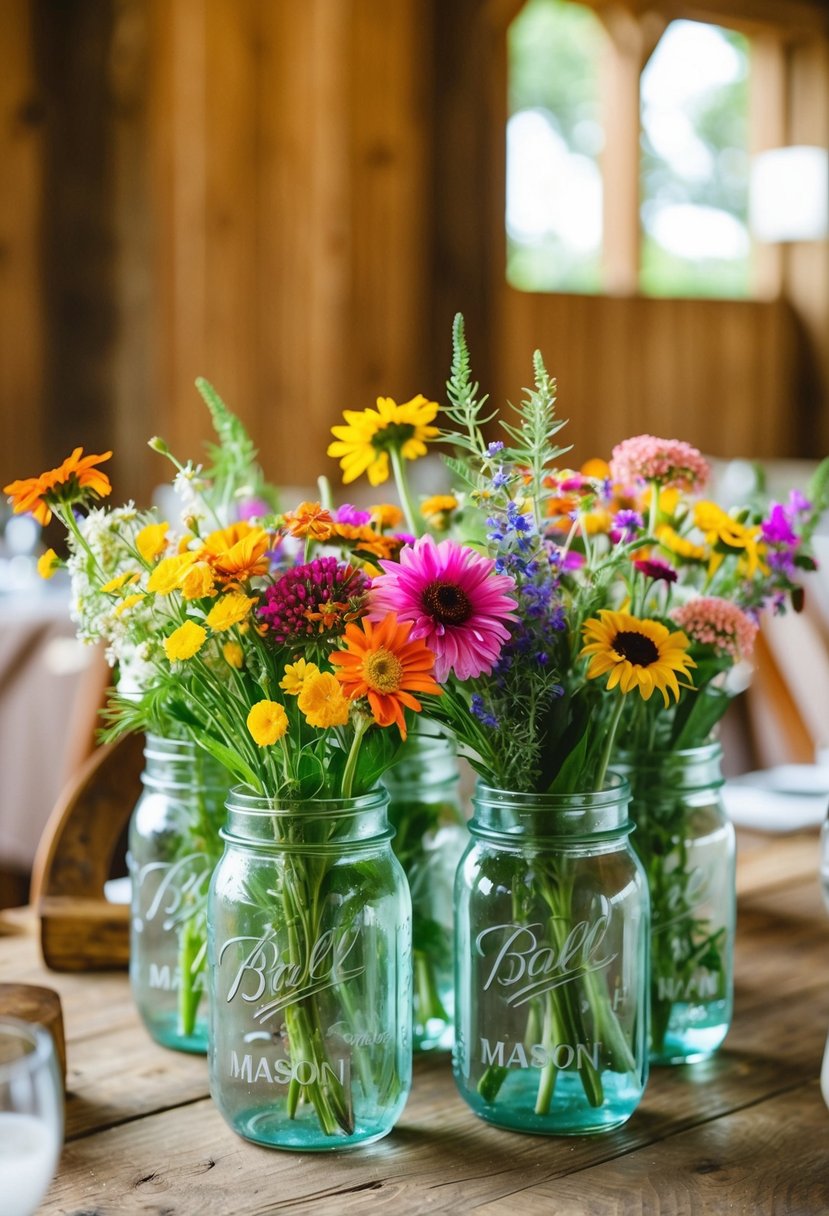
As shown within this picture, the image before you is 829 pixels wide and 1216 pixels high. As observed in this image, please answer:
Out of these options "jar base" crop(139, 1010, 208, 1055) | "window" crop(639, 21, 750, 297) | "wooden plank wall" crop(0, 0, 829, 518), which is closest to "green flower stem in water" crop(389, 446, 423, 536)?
"jar base" crop(139, 1010, 208, 1055)

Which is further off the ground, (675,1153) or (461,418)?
(461,418)

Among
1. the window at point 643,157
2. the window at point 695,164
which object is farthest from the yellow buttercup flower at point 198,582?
the window at point 695,164

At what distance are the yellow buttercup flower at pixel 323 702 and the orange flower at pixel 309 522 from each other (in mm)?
88

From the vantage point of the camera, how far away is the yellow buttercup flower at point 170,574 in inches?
26.3

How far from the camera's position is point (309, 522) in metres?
0.69

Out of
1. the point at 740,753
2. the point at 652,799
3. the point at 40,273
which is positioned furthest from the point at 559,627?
the point at 40,273

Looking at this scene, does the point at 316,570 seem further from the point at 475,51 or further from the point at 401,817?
the point at 475,51

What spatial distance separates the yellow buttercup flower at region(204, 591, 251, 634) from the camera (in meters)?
0.64

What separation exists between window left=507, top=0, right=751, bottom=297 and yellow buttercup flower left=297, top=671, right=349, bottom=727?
5.02 m

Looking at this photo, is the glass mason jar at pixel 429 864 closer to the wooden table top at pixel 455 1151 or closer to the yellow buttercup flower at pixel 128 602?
the wooden table top at pixel 455 1151

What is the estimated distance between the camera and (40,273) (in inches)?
179

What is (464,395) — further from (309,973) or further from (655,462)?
(309,973)

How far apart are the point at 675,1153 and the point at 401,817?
0.25m

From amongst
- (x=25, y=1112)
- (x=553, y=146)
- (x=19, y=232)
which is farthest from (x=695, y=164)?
(x=25, y=1112)
